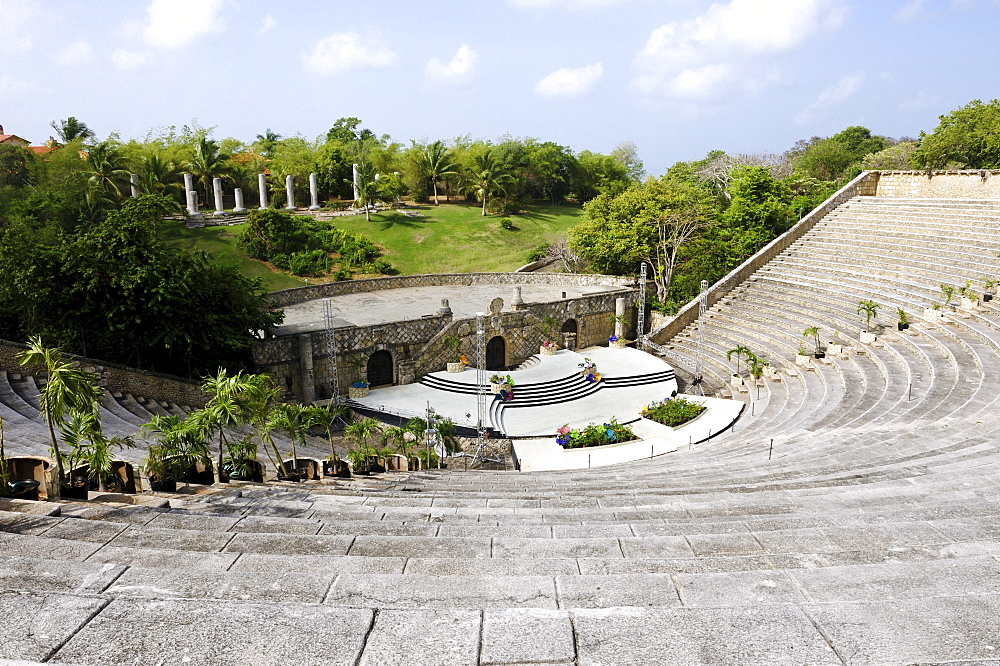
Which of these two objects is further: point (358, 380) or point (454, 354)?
point (454, 354)

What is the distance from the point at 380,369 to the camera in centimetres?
2769

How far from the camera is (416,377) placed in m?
28.1

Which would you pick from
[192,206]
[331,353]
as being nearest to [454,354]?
[331,353]

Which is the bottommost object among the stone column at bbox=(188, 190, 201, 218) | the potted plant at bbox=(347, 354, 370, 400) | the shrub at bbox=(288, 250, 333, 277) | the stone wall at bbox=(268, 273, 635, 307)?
the potted plant at bbox=(347, 354, 370, 400)

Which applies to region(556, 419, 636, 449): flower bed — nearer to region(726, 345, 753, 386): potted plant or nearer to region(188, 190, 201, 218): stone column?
region(726, 345, 753, 386): potted plant

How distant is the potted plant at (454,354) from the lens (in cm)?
2844

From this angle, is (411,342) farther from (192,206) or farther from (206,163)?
(206,163)

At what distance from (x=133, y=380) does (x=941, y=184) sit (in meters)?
40.2

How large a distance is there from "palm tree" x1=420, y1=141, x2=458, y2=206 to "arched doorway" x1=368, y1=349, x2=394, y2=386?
36604mm

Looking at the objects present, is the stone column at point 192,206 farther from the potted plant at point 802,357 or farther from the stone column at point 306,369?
the potted plant at point 802,357

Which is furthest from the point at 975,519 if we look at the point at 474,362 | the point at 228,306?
the point at 474,362

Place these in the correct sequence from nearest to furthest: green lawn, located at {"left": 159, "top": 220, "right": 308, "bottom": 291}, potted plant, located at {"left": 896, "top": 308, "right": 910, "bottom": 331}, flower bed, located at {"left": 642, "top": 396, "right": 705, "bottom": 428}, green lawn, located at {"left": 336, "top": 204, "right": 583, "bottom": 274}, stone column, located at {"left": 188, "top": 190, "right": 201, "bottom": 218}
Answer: flower bed, located at {"left": 642, "top": 396, "right": 705, "bottom": 428}, potted plant, located at {"left": 896, "top": 308, "right": 910, "bottom": 331}, green lawn, located at {"left": 159, "top": 220, "right": 308, "bottom": 291}, stone column, located at {"left": 188, "top": 190, "right": 201, "bottom": 218}, green lawn, located at {"left": 336, "top": 204, "right": 583, "bottom": 274}

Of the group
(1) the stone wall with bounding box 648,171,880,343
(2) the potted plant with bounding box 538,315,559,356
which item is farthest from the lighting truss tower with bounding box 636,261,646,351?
(2) the potted plant with bounding box 538,315,559,356

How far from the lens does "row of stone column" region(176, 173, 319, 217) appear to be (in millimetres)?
47812
